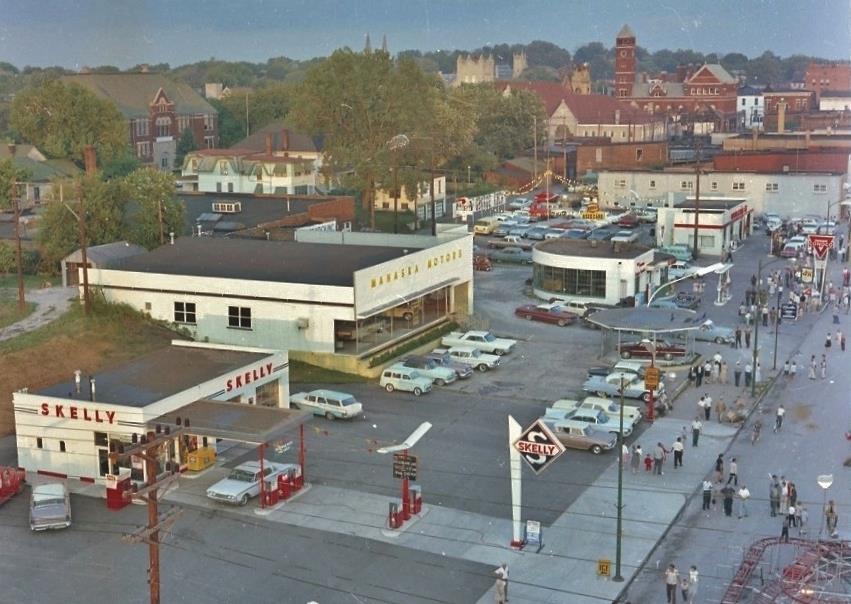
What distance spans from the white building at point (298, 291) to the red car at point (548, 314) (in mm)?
2326

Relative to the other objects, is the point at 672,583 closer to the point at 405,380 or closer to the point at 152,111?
the point at 405,380

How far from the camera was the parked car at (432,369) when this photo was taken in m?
26.5

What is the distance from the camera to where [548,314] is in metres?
33.4

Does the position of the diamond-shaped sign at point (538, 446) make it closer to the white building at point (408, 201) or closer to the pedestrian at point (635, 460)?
the pedestrian at point (635, 460)

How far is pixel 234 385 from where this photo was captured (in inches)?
871

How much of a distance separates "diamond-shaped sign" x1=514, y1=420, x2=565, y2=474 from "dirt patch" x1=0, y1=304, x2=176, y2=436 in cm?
1202

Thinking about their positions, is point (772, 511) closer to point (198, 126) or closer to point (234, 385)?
point (234, 385)

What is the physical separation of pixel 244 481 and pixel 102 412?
9.75 feet

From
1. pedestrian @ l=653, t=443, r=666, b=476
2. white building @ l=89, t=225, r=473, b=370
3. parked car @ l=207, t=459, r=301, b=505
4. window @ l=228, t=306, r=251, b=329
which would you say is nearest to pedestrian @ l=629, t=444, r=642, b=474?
pedestrian @ l=653, t=443, r=666, b=476

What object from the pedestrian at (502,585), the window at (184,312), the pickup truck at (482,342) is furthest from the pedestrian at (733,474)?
the window at (184,312)

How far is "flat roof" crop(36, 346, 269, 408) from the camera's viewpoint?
20.7 metres

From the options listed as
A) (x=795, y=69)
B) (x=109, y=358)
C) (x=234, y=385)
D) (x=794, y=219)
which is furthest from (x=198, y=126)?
(x=795, y=69)

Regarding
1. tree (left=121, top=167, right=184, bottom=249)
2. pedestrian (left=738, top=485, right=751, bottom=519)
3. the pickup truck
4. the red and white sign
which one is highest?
tree (left=121, top=167, right=184, bottom=249)

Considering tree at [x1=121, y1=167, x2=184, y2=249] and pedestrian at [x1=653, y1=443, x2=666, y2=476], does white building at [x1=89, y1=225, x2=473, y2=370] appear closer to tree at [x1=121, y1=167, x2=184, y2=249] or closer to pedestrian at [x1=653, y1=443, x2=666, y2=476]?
tree at [x1=121, y1=167, x2=184, y2=249]
